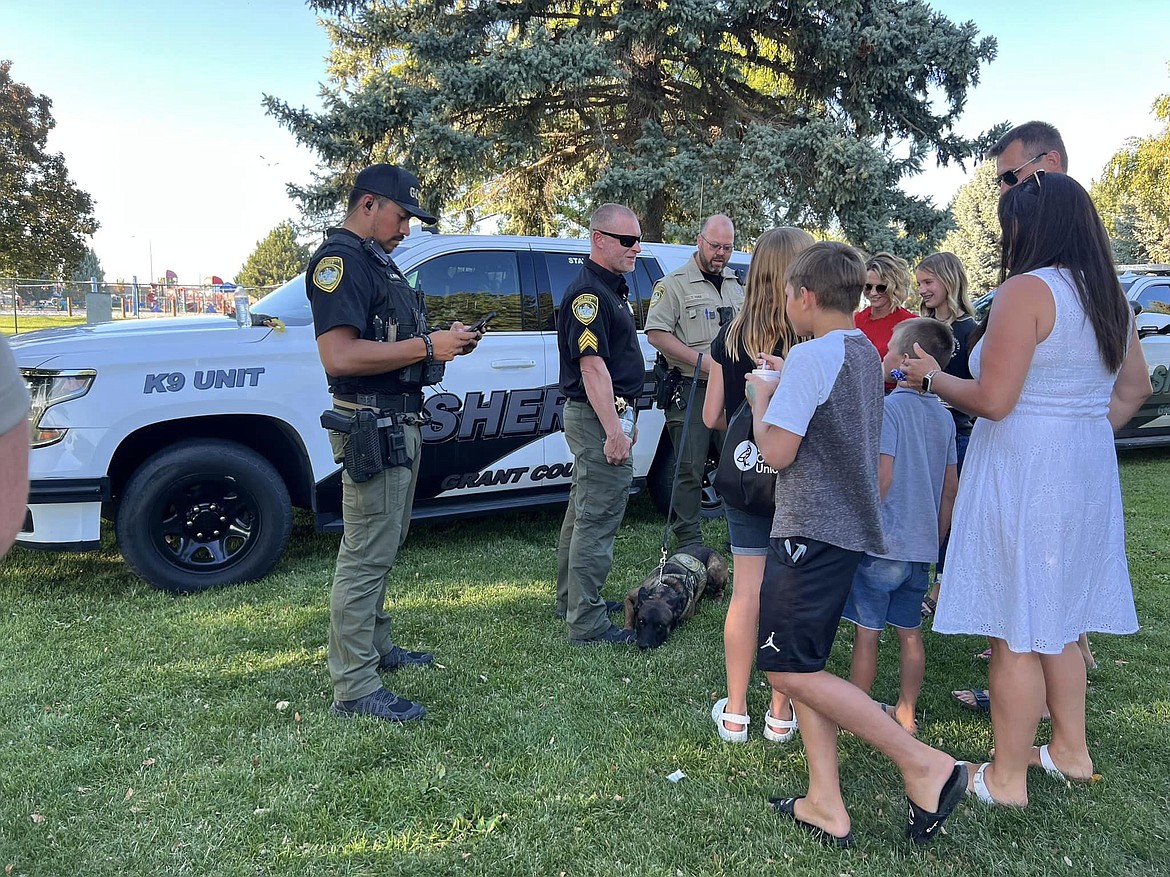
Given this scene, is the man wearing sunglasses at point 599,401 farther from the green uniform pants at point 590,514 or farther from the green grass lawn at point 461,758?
the green grass lawn at point 461,758

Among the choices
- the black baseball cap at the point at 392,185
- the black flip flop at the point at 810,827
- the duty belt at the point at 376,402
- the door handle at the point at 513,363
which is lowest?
the black flip flop at the point at 810,827

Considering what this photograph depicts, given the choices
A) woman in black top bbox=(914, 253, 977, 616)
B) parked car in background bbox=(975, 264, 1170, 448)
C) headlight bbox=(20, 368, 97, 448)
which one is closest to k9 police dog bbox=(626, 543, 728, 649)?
woman in black top bbox=(914, 253, 977, 616)

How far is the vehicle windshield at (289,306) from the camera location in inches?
189

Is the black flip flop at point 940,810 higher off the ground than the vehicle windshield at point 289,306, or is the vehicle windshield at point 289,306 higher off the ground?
the vehicle windshield at point 289,306

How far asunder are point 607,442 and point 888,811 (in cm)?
191

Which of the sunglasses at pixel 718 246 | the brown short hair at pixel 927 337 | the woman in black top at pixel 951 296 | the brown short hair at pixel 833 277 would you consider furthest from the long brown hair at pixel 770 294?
the sunglasses at pixel 718 246

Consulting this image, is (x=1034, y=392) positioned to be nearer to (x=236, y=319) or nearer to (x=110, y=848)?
(x=110, y=848)

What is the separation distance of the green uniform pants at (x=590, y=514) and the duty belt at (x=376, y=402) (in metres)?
0.97

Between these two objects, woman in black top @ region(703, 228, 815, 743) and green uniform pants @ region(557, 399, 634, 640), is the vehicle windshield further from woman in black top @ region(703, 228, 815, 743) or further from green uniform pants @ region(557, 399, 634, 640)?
woman in black top @ region(703, 228, 815, 743)

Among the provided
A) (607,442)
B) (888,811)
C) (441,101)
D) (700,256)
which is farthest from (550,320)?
(441,101)

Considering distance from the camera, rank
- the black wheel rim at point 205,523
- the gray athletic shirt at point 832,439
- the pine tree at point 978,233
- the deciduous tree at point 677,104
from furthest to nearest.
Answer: the pine tree at point 978,233, the deciduous tree at point 677,104, the black wheel rim at point 205,523, the gray athletic shirt at point 832,439

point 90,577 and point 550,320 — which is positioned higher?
point 550,320

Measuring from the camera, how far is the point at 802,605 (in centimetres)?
226

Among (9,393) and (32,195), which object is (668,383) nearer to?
(9,393)
